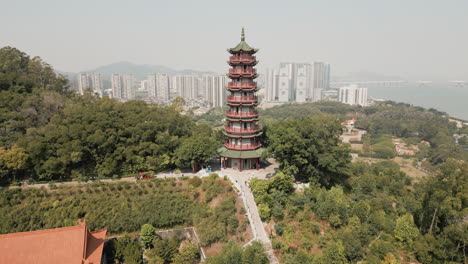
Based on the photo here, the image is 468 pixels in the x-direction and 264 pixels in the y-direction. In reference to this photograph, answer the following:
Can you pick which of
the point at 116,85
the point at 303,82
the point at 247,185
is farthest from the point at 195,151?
the point at 116,85

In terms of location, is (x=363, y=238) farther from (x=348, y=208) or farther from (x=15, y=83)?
(x=15, y=83)

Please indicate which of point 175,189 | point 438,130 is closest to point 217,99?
point 438,130

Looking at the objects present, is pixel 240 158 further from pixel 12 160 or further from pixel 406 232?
pixel 12 160

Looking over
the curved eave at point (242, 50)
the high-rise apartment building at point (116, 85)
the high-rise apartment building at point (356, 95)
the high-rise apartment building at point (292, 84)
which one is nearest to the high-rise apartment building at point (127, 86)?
the high-rise apartment building at point (116, 85)

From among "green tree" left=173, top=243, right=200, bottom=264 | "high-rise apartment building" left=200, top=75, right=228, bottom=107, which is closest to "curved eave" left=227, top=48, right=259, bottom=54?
"green tree" left=173, top=243, right=200, bottom=264

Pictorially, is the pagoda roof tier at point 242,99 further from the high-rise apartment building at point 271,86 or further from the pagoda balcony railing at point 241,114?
the high-rise apartment building at point 271,86

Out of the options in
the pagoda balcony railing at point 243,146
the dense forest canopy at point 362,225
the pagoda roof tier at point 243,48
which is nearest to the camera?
the dense forest canopy at point 362,225
